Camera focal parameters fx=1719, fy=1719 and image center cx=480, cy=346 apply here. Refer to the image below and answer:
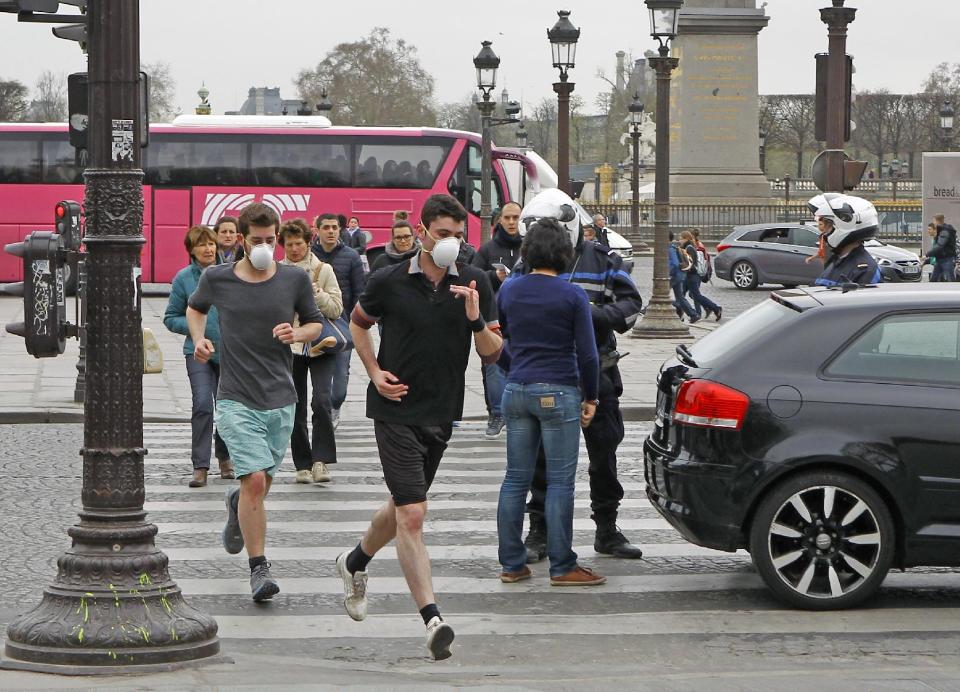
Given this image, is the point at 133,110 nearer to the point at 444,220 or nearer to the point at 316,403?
the point at 444,220

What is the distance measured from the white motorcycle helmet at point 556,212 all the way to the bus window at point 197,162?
1116 inches

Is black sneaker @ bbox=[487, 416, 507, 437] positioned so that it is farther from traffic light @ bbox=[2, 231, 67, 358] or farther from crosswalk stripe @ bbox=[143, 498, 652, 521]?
traffic light @ bbox=[2, 231, 67, 358]

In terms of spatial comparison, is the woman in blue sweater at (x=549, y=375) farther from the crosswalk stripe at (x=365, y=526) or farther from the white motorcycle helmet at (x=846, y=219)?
the white motorcycle helmet at (x=846, y=219)

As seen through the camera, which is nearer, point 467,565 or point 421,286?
point 421,286

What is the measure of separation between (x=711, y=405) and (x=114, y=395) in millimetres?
2769

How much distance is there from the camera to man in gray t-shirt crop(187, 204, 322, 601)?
7719 millimetres

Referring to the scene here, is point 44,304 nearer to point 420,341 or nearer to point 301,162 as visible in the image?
point 420,341

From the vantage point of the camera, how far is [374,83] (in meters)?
127

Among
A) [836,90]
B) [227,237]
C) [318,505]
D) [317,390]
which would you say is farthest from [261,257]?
[836,90]

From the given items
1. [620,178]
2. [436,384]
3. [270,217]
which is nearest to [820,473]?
[436,384]

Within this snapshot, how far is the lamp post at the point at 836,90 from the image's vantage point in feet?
51.4

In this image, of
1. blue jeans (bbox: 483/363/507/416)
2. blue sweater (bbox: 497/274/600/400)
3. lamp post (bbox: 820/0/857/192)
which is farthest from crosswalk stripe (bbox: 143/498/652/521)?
lamp post (bbox: 820/0/857/192)

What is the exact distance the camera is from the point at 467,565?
344 inches

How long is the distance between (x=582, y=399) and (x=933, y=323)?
1.64 m
